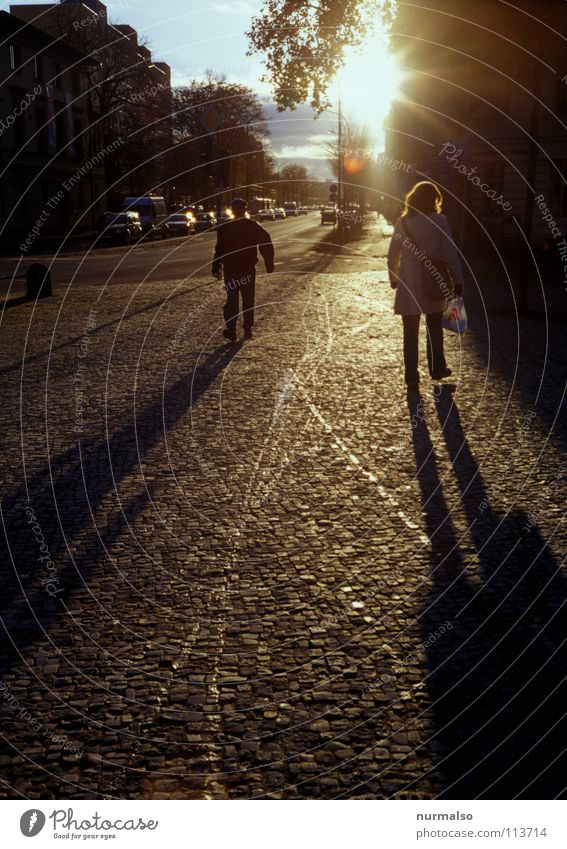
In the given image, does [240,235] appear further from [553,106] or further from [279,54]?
[553,106]

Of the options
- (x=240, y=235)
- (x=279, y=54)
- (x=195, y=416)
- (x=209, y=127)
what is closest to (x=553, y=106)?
(x=279, y=54)

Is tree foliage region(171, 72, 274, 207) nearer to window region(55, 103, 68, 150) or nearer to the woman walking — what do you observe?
window region(55, 103, 68, 150)

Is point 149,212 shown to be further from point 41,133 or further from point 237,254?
point 237,254

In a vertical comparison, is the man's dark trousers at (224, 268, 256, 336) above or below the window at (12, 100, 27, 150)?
below

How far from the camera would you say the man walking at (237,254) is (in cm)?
1390

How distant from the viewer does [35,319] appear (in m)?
18.3

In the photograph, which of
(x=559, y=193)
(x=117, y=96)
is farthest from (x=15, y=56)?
(x=559, y=193)

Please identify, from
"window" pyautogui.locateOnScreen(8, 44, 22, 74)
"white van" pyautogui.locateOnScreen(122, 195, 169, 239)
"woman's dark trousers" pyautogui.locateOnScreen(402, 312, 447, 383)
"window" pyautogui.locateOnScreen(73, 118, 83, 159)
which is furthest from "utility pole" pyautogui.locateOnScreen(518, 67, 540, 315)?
"window" pyautogui.locateOnScreen(73, 118, 83, 159)

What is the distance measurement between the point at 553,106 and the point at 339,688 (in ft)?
140

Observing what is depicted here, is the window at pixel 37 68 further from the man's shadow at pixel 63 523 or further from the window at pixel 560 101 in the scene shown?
the man's shadow at pixel 63 523

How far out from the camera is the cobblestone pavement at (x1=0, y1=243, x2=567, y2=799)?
3473mm

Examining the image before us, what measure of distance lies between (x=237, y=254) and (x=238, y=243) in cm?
17

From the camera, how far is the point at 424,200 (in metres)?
10.1
